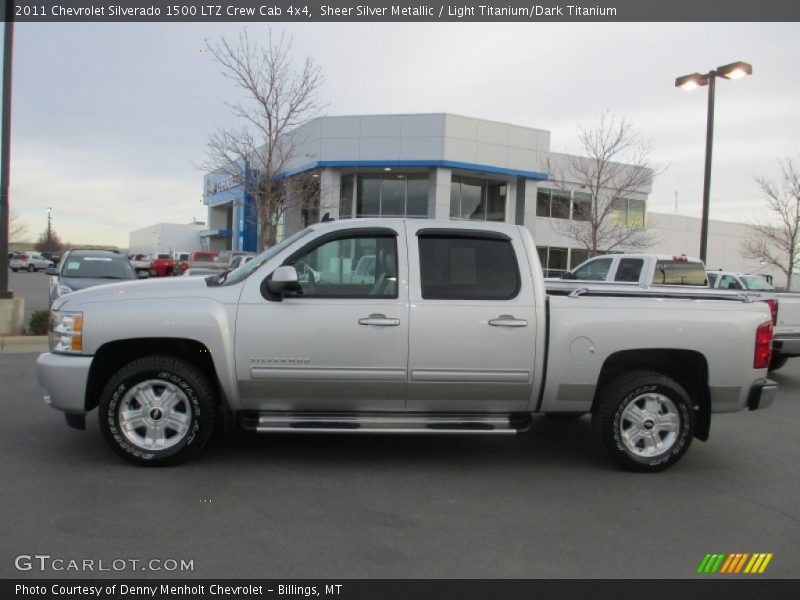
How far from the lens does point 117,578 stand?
3.41 m

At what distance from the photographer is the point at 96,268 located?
45.2ft

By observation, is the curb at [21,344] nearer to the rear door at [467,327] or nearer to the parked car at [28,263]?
the rear door at [467,327]

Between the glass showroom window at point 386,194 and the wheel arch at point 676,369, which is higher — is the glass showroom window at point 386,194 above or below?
above

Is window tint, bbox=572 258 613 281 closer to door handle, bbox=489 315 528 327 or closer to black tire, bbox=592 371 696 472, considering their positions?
black tire, bbox=592 371 696 472

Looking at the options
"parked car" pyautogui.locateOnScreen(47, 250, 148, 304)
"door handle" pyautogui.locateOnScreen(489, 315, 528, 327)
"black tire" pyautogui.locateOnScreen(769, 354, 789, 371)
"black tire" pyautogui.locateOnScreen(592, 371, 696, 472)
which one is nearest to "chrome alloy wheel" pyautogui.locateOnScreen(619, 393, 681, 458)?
"black tire" pyautogui.locateOnScreen(592, 371, 696, 472)

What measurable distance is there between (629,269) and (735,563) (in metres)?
8.15

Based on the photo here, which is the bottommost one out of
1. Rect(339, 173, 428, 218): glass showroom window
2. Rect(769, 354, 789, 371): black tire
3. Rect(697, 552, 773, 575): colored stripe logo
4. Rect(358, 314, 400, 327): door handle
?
Rect(697, 552, 773, 575): colored stripe logo

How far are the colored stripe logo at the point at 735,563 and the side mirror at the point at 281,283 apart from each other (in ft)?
10.5

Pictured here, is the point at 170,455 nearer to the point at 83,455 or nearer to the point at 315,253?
the point at 83,455

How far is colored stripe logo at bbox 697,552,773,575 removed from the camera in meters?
3.74

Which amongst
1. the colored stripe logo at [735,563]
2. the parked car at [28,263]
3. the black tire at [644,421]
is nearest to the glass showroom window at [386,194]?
the black tire at [644,421]

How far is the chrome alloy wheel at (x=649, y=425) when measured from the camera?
536 centimetres

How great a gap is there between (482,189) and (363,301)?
28206 millimetres

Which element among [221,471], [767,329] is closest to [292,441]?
[221,471]
